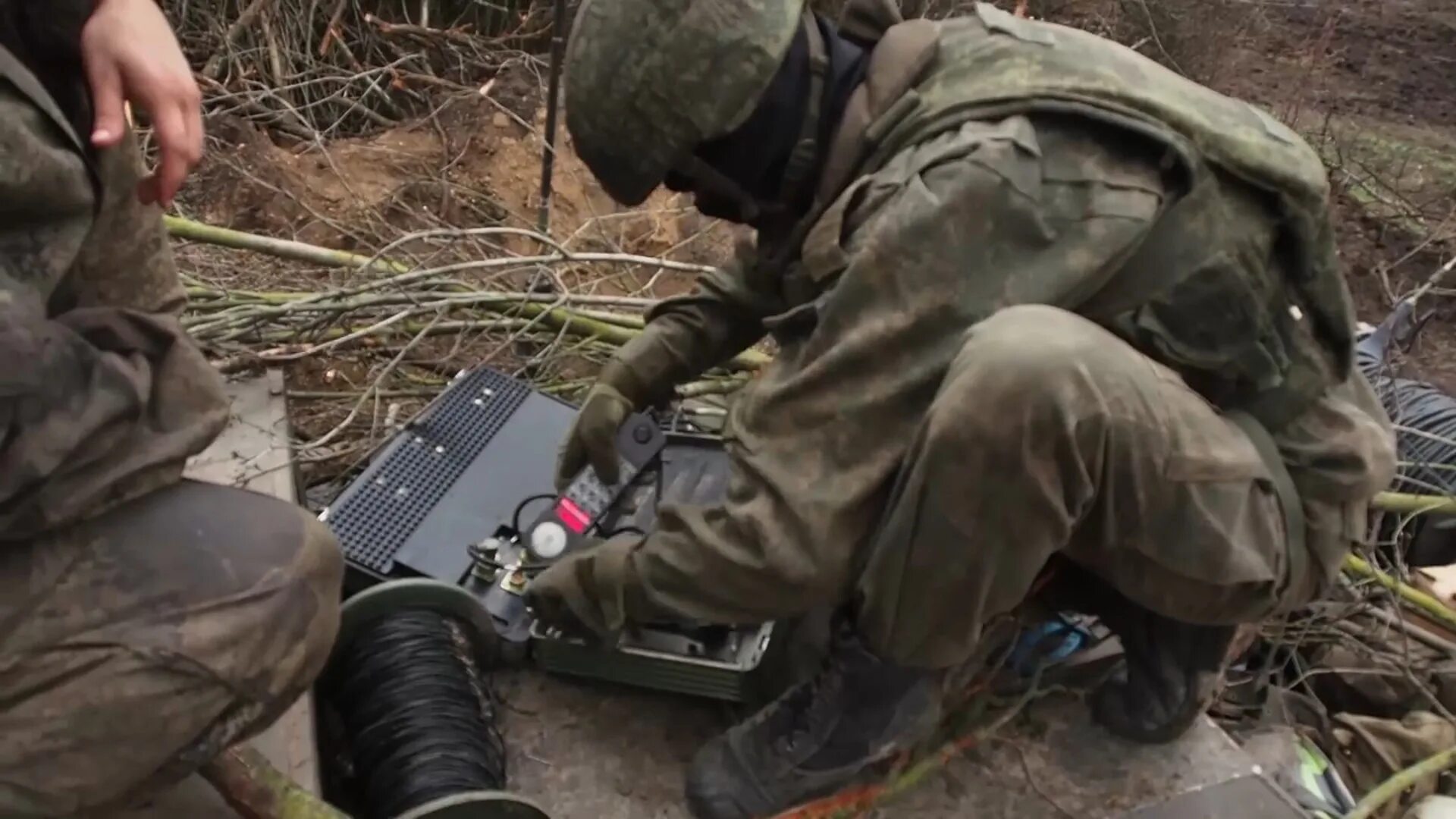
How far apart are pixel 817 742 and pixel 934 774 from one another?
0.26 metres

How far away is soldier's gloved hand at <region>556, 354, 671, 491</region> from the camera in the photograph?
238 cm

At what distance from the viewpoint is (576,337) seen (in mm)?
3318

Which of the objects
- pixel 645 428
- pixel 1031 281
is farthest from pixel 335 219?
pixel 1031 281

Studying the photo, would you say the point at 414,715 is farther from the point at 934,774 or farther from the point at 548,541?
the point at 934,774

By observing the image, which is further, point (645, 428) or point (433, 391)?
point (433, 391)

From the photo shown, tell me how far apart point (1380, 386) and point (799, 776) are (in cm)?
197

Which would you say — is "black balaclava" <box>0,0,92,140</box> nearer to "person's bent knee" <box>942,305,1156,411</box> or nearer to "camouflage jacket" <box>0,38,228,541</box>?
"camouflage jacket" <box>0,38,228,541</box>

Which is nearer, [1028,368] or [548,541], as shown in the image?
[1028,368]

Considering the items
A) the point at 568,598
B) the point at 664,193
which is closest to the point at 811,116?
the point at 568,598

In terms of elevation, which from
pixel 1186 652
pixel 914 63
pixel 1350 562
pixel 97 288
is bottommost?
pixel 1350 562

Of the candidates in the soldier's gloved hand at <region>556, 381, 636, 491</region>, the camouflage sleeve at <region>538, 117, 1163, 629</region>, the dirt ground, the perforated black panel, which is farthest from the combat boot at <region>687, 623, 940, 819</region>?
the dirt ground

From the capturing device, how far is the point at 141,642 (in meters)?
1.42

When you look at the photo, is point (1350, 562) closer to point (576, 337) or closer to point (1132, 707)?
point (1132, 707)

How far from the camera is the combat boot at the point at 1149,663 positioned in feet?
7.20
